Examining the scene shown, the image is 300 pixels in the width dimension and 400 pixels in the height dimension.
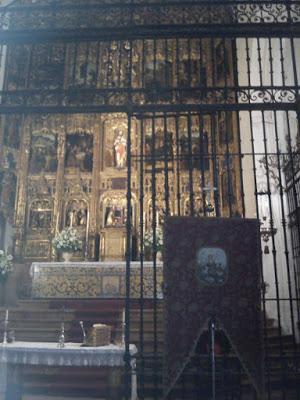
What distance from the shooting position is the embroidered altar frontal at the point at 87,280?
884 centimetres

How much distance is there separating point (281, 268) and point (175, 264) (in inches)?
214

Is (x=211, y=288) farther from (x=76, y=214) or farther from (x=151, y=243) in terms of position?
(x=76, y=214)

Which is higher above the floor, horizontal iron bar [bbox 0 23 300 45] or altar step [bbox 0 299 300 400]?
horizontal iron bar [bbox 0 23 300 45]

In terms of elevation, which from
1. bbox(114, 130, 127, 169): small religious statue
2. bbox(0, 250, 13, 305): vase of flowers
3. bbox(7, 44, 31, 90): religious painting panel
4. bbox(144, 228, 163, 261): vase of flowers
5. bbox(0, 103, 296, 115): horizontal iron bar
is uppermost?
bbox(7, 44, 31, 90): religious painting panel

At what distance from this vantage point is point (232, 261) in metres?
4.27

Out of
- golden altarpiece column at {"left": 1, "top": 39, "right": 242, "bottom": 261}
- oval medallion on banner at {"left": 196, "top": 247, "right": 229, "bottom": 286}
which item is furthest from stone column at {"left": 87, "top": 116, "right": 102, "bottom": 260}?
oval medallion on banner at {"left": 196, "top": 247, "right": 229, "bottom": 286}

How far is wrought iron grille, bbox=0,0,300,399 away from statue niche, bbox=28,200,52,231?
1.19ft

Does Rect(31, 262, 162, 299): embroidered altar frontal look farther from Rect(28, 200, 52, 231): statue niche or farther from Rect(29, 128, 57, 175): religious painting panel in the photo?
Rect(29, 128, 57, 175): religious painting panel

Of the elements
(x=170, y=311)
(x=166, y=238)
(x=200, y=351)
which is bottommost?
(x=200, y=351)

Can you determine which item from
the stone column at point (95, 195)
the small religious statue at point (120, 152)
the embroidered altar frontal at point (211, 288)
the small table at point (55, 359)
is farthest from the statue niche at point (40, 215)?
the embroidered altar frontal at point (211, 288)

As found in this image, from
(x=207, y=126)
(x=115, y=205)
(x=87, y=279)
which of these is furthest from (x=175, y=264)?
(x=207, y=126)

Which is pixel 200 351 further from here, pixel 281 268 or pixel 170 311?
pixel 281 268

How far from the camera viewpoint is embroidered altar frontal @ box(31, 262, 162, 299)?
8836 mm

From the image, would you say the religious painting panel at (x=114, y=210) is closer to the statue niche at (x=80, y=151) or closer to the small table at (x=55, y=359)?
the statue niche at (x=80, y=151)
